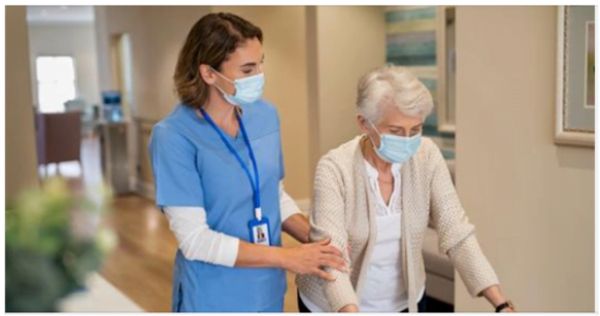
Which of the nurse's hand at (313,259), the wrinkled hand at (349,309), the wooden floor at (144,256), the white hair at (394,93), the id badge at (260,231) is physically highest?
the white hair at (394,93)

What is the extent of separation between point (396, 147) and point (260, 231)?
0.33 m

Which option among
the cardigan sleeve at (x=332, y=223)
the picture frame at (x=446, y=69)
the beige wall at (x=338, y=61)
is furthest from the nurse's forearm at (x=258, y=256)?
the beige wall at (x=338, y=61)

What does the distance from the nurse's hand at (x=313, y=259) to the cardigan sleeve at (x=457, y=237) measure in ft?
0.88

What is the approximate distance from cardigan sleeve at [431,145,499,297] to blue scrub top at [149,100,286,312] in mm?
343

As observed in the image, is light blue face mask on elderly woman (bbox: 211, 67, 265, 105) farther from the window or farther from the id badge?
the window

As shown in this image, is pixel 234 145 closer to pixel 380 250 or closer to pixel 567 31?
pixel 380 250

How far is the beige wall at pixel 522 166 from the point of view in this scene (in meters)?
2.22

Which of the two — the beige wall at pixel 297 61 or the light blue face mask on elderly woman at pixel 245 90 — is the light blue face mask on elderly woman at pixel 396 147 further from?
the beige wall at pixel 297 61

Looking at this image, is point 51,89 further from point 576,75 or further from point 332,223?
point 332,223

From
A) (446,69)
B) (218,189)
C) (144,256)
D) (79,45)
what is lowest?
(144,256)

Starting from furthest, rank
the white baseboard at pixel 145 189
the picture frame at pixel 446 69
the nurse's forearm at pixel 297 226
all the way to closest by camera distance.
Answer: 1. the white baseboard at pixel 145 189
2. the picture frame at pixel 446 69
3. the nurse's forearm at pixel 297 226

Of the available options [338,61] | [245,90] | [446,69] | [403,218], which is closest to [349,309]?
[403,218]

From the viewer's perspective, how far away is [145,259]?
4734mm

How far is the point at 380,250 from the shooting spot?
1.48m
